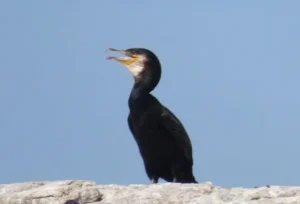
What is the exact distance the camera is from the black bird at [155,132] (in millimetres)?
13367

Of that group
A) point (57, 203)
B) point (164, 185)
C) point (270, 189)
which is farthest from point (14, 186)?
point (270, 189)

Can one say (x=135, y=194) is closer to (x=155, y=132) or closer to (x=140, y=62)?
(x=155, y=132)

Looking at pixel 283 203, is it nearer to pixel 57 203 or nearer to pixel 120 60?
pixel 57 203

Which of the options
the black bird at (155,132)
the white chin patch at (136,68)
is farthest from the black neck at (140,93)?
the white chin patch at (136,68)

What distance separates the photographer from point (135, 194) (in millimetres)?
10508

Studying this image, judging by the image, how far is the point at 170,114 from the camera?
1350 cm

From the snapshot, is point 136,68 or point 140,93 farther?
point 136,68

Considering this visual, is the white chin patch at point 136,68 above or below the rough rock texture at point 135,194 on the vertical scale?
above

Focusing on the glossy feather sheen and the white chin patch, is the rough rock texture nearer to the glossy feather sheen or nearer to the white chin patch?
the glossy feather sheen

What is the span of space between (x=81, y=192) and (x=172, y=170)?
129 inches

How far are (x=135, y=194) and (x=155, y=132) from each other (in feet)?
9.86

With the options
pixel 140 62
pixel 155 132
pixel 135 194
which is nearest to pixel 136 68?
pixel 140 62

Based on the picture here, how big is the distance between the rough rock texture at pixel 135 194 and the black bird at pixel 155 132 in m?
2.61

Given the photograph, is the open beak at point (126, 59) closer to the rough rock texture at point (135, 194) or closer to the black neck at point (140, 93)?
the black neck at point (140, 93)
